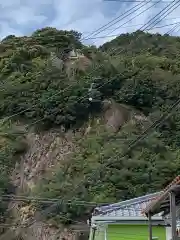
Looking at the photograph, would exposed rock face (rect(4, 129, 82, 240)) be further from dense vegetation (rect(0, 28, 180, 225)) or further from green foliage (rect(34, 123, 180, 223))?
green foliage (rect(34, 123, 180, 223))

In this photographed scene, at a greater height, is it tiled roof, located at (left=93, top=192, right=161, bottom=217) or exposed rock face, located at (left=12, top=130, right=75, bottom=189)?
exposed rock face, located at (left=12, top=130, right=75, bottom=189)

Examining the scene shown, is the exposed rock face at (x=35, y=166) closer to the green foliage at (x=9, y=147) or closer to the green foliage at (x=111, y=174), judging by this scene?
the green foliage at (x=9, y=147)

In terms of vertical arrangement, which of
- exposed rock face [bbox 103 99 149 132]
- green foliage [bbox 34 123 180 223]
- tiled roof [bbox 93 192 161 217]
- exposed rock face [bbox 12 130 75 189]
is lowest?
tiled roof [bbox 93 192 161 217]

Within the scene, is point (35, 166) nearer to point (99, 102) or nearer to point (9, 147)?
point (9, 147)

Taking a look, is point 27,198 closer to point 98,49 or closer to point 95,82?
point 95,82

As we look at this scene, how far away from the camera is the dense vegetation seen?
2388 cm

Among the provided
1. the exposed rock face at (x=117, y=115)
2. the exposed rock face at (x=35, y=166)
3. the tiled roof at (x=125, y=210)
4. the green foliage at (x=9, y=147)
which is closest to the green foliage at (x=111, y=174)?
the exposed rock face at (x=35, y=166)

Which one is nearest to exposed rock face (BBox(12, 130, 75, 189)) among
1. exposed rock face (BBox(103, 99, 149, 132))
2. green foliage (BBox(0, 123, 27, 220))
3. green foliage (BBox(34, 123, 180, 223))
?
green foliage (BBox(0, 123, 27, 220))

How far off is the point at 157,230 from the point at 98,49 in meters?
25.2

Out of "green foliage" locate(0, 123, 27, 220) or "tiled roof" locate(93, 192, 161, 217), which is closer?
"tiled roof" locate(93, 192, 161, 217)

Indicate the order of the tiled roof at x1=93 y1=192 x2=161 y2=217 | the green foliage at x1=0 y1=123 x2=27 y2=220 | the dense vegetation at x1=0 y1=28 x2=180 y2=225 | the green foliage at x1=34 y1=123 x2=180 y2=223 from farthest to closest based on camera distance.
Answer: the green foliage at x1=0 y1=123 x2=27 y2=220, the dense vegetation at x1=0 y1=28 x2=180 y2=225, the green foliage at x1=34 y1=123 x2=180 y2=223, the tiled roof at x1=93 y1=192 x2=161 y2=217

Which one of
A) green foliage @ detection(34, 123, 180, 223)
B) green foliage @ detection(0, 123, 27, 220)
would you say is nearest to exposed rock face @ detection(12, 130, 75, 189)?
green foliage @ detection(0, 123, 27, 220)

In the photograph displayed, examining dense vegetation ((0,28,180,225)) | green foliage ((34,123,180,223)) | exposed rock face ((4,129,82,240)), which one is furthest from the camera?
exposed rock face ((4,129,82,240))

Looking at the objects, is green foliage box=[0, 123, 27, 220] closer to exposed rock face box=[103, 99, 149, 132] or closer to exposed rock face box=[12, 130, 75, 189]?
exposed rock face box=[12, 130, 75, 189]
